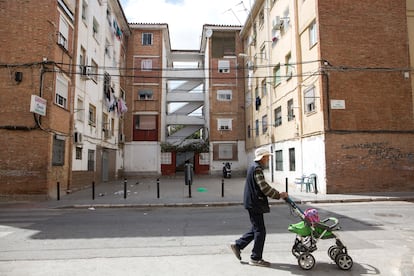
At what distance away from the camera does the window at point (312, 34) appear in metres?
15.6

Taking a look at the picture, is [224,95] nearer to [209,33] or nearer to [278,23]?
[209,33]

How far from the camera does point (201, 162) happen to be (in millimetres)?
29938

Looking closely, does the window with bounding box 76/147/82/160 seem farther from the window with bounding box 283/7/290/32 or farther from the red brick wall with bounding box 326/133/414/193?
Result: the window with bounding box 283/7/290/32

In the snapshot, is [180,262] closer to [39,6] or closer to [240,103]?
[39,6]

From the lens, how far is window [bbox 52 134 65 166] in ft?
45.4

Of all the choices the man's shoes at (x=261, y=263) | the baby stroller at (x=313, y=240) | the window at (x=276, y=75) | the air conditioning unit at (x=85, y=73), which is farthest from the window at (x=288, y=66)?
the man's shoes at (x=261, y=263)

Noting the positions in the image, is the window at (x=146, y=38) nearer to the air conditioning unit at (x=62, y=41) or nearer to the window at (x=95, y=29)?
the window at (x=95, y=29)

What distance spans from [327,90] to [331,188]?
458 centimetres

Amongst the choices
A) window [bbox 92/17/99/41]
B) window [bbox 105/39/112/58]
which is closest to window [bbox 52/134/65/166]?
window [bbox 92/17/99/41]

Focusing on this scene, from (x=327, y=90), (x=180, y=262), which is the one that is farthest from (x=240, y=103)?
(x=180, y=262)

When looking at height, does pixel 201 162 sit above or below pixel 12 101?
below

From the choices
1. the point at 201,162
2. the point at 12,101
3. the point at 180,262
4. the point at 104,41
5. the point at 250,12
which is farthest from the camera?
the point at 201,162

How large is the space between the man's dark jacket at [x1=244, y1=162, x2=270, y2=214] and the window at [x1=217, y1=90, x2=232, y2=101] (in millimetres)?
26103

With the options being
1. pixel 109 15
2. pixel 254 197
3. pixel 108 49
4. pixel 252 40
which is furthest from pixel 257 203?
pixel 252 40
